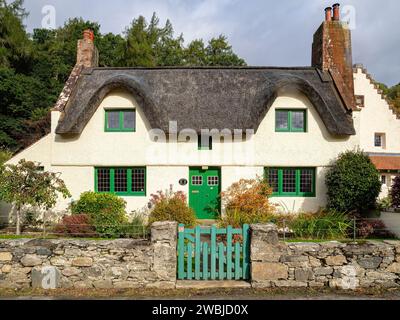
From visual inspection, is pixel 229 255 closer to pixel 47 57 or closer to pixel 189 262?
pixel 189 262

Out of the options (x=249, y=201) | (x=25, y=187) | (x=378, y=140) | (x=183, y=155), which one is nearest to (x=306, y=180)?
(x=249, y=201)

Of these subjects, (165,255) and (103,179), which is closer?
(165,255)

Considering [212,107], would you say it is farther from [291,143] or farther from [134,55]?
[134,55]

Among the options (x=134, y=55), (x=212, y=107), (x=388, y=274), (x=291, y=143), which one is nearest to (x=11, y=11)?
(x=134, y=55)

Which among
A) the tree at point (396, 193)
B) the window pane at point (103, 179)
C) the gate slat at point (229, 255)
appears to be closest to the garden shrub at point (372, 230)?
the tree at point (396, 193)

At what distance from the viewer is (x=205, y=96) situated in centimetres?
1473

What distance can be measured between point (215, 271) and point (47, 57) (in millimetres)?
31663

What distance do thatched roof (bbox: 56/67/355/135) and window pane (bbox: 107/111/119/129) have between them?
679mm

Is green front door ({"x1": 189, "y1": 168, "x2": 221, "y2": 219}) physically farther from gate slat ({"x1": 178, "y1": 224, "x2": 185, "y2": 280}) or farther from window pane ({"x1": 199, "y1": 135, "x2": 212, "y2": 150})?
gate slat ({"x1": 178, "y1": 224, "x2": 185, "y2": 280})

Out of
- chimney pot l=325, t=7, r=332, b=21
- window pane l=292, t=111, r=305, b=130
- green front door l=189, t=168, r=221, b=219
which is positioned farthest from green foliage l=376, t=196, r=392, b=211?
chimney pot l=325, t=7, r=332, b=21

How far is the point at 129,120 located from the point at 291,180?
7.50 m

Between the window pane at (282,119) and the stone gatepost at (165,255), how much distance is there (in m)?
9.24

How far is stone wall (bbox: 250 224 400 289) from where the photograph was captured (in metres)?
6.71

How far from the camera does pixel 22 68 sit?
100ft
